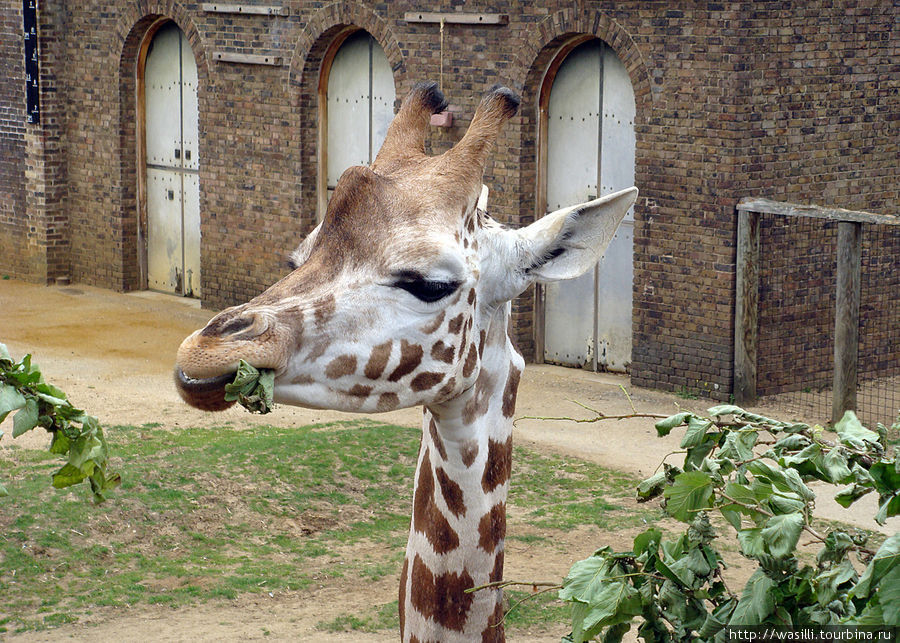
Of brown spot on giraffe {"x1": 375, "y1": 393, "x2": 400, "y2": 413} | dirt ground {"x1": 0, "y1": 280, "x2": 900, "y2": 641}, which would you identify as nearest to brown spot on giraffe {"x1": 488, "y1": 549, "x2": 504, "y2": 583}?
brown spot on giraffe {"x1": 375, "y1": 393, "x2": 400, "y2": 413}

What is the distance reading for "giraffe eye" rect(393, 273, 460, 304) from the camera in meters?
3.45

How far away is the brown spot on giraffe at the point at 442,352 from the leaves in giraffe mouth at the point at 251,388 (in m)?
0.52

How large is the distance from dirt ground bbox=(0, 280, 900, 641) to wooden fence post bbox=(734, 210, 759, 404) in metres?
0.37

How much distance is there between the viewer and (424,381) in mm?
3518

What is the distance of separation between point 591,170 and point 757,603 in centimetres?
1033

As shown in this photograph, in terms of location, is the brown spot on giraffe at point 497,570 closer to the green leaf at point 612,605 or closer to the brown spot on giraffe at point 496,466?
the brown spot on giraffe at point 496,466

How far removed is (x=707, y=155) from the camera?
39.3 ft

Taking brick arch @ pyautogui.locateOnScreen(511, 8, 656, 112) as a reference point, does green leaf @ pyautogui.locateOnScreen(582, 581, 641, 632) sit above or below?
below

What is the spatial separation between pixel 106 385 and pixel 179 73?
5.46 m

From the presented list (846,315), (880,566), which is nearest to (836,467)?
(880,566)

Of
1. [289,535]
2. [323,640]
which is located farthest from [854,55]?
[323,640]

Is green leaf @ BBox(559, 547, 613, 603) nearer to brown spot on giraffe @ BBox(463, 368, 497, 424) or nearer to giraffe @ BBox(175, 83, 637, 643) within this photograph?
giraffe @ BBox(175, 83, 637, 643)

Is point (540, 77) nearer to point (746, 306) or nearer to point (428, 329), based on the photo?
point (746, 306)

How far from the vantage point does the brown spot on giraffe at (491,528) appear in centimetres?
376
